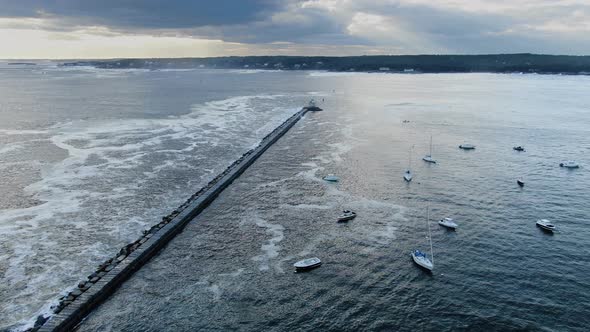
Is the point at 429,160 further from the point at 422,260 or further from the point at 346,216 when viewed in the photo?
the point at 422,260

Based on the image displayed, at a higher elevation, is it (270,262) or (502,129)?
(502,129)

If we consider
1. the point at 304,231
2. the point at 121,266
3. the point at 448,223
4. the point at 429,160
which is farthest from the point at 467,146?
the point at 121,266

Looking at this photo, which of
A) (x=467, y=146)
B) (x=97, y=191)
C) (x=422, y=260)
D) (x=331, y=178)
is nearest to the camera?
(x=422, y=260)

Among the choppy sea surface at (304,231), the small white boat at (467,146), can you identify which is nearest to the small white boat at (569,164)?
the choppy sea surface at (304,231)

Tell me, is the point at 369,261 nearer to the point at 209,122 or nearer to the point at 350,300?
the point at 350,300

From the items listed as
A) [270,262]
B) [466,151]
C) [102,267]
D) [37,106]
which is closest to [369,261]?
[270,262]

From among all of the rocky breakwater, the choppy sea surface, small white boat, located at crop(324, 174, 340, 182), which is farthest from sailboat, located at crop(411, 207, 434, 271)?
the rocky breakwater

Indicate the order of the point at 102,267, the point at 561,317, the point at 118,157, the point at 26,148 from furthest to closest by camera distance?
the point at 26,148
the point at 118,157
the point at 102,267
the point at 561,317
